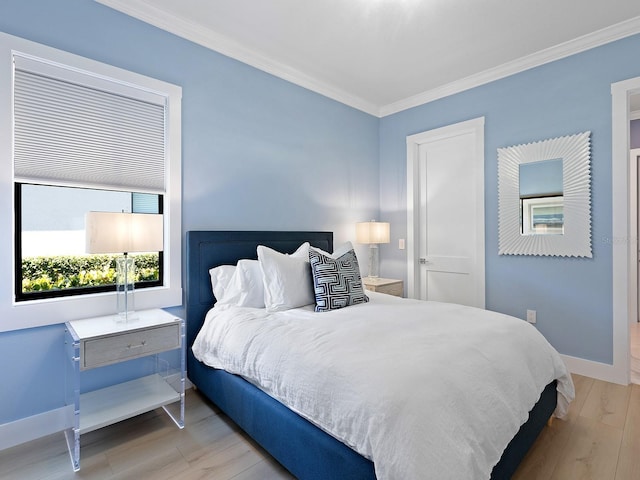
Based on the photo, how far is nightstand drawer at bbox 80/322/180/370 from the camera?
181 centimetres

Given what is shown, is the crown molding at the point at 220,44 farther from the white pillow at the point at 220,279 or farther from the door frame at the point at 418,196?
the white pillow at the point at 220,279

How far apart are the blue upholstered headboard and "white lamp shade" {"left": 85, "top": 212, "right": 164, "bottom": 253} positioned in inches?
19.5

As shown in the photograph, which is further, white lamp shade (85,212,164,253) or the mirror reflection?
the mirror reflection

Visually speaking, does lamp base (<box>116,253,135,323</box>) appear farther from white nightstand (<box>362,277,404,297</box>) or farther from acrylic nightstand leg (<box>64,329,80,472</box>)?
white nightstand (<box>362,277,404,297</box>)

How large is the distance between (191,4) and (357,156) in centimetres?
227

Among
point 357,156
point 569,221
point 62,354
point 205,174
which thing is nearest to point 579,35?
point 569,221

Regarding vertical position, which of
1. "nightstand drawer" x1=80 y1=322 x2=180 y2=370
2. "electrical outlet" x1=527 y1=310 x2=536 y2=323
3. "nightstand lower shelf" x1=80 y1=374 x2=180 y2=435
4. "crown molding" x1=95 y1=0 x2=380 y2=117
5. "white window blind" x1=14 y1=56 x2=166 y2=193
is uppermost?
"crown molding" x1=95 y1=0 x2=380 y2=117

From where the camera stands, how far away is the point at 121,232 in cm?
196

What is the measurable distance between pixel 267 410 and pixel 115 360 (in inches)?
35.9

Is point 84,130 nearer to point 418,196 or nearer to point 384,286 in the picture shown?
point 384,286

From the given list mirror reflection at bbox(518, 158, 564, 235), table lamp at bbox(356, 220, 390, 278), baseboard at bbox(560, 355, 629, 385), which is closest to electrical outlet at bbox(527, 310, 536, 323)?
baseboard at bbox(560, 355, 629, 385)

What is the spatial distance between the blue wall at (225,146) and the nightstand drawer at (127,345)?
0.48 meters

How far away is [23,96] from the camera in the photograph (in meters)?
1.99

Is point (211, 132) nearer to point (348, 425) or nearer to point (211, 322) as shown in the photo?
point (211, 322)
